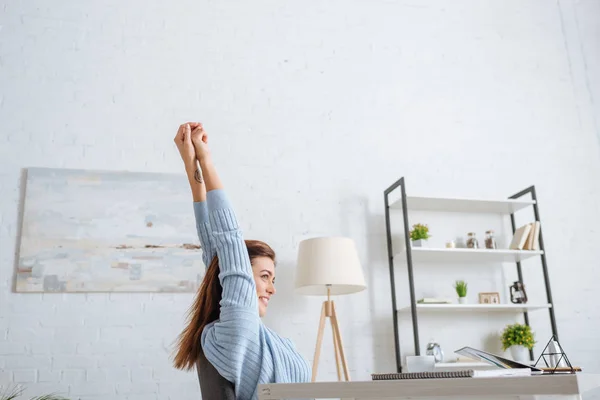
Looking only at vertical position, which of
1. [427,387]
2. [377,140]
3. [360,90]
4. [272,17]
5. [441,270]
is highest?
[272,17]

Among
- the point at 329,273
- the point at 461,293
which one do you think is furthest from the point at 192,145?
the point at 461,293

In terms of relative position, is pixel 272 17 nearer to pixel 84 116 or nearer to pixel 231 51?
pixel 231 51

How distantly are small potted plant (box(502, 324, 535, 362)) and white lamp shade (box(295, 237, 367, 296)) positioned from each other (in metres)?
1.06

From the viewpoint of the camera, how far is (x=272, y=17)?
14.3 ft

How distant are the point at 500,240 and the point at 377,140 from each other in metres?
1.11

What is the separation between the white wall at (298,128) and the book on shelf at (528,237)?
0.36 metres

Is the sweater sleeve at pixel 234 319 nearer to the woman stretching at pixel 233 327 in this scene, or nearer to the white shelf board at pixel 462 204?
the woman stretching at pixel 233 327

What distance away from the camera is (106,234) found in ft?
11.9

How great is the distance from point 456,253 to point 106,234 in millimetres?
2169

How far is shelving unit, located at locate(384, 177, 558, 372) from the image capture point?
3.68 metres

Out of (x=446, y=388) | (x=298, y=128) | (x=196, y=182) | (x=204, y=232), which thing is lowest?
(x=446, y=388)

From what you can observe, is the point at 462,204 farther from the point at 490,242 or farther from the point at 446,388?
the point at 446,388

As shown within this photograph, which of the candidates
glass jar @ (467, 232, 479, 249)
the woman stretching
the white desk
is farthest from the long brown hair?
glass jar @ (467, 232, 479, 249)

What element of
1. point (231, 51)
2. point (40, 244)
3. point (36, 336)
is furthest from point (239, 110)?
point (36, 336)
